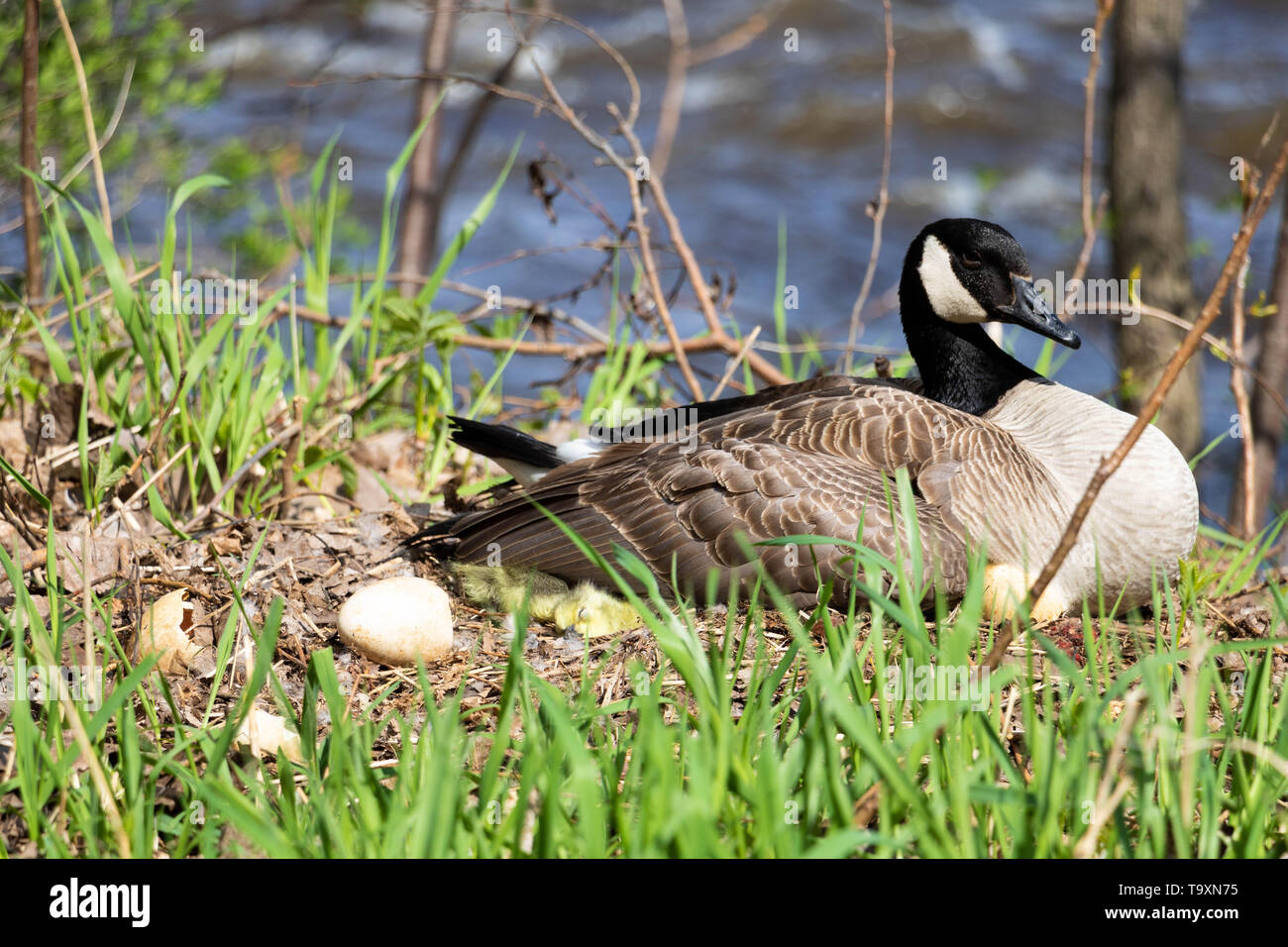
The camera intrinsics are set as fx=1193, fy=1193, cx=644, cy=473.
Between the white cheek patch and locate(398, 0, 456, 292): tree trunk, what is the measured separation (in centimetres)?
405

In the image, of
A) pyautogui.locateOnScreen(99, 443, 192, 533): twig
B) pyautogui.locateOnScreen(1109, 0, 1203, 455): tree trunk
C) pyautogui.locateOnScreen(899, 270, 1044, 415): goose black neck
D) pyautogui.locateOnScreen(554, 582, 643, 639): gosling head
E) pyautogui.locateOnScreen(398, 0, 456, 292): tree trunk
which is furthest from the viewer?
pyautogui.locateOnScreen(398, 0, 456, 292): tree trunk

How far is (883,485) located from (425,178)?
509 cm

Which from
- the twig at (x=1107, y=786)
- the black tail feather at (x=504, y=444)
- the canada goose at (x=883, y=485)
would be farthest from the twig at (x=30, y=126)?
the twig at (x=1107, y=786)

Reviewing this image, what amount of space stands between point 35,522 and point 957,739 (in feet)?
11.1

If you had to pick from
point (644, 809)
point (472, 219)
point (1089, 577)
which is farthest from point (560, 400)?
point (644, 809)

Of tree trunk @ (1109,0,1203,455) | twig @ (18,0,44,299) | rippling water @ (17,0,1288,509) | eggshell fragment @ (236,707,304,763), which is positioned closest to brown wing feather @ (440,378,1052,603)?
eggshell fragment @ (236,707,304,763)

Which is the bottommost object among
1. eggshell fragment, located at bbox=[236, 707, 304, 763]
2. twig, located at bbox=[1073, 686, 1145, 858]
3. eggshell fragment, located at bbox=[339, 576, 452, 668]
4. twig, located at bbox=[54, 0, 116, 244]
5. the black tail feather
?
twig, located at bbox=[1073, 686, 1145, 858]

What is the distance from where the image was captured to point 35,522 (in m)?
4.27

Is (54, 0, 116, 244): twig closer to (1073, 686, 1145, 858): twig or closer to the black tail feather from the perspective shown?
the black tail feather

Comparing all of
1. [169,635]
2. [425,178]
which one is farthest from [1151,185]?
[169,635]

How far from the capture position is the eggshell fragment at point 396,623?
3580 millimetres

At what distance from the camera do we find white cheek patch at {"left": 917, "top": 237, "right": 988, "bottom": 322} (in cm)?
448

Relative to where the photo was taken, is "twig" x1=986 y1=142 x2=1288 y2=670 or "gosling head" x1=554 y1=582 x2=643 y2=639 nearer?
"twig" x1=986 y1=142 x2=1288 y2=670

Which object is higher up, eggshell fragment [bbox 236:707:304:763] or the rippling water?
the rippling water
